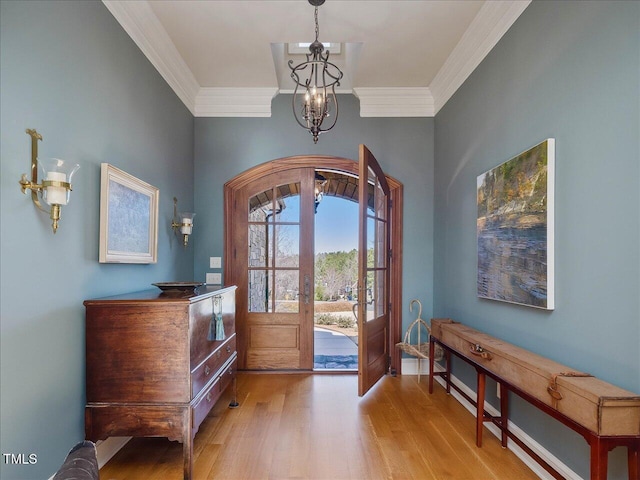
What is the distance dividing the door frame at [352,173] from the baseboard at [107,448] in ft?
6.55

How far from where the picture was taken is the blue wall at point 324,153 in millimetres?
4258

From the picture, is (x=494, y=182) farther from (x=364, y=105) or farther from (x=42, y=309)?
(x=42, y=309)

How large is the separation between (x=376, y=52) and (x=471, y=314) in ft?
8.43

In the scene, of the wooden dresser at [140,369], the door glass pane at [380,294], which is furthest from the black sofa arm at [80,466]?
the door glass pane at [380,294]

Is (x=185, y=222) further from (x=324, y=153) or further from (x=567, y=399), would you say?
(x=567, y=399)

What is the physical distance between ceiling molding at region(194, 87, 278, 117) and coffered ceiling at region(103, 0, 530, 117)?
0.01 m

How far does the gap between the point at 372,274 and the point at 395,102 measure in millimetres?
2057

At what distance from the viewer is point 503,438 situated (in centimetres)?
257

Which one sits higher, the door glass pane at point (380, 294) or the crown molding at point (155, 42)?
the crown molding at point (155, 42)

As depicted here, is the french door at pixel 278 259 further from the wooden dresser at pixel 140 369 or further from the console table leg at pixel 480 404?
the wooden dresser at pixel 140 369

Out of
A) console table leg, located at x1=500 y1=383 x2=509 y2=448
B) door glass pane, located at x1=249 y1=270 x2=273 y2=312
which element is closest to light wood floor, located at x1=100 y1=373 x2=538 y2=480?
console table leg, located at x1=500 y1=383 x2=509 y2=448

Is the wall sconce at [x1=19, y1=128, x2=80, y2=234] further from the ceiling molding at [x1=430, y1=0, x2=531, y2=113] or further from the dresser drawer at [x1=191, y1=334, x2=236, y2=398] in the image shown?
the ceiling molding at [x1=430, y1=0, x2=531, y2=113]

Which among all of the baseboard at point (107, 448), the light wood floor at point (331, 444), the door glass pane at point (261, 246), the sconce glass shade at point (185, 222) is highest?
the sconce glass shade at point (185, 222)

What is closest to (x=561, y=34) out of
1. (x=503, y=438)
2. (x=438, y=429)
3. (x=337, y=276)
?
(x=503, y=438)
